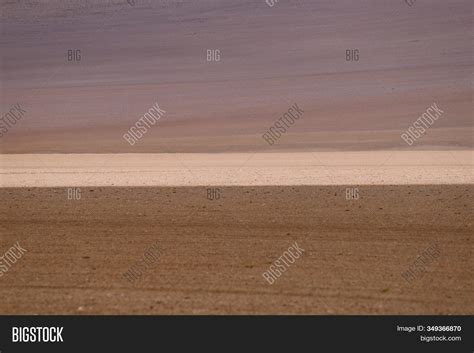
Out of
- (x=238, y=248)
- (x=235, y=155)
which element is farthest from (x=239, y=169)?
(x=238, y=248)

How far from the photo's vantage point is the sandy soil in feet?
22.7

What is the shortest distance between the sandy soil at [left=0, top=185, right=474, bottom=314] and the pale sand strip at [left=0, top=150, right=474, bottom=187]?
1.01 meters

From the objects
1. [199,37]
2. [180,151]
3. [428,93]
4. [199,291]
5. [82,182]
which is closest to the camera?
[199,291]

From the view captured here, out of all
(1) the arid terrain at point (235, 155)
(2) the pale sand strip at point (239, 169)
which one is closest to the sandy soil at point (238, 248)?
(1) the arid terrain at point (235, 155)

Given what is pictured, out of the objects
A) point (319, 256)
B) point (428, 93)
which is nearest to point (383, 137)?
point (428, 93)

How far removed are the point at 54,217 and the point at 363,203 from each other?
5.13m

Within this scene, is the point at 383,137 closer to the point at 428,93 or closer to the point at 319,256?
the point at 428,93

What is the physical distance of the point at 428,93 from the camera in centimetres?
2166

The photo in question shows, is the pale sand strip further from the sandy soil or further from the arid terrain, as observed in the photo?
the sandy soil

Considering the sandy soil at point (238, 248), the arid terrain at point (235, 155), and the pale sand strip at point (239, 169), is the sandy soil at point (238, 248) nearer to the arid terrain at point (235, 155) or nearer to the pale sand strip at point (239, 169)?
the arid terrain at point (235, 155)

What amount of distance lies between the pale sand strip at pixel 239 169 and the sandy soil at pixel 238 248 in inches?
39.7

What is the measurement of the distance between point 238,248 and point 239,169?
6.24 metres

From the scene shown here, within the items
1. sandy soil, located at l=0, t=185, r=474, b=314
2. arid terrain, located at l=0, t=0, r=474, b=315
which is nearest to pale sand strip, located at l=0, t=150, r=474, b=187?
arid terrain, located at l=0, t=0, r=474, b=315

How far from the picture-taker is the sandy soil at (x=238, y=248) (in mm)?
6914
